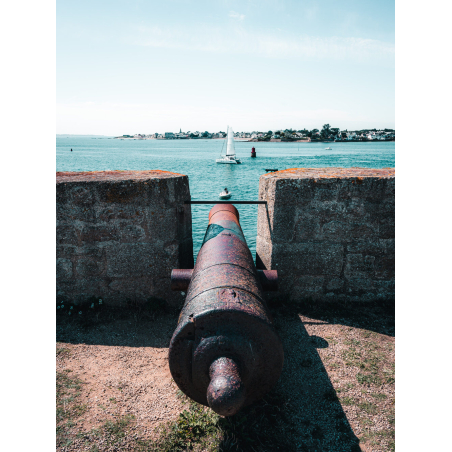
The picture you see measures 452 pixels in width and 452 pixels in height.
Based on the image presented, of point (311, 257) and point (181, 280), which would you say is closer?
point (181, 280)

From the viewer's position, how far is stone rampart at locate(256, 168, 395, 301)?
Answer: 12.9 ft

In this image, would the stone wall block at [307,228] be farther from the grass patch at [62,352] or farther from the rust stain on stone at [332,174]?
the grass patch at [62,352]

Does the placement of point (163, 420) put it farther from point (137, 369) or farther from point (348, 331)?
point (348, 331)

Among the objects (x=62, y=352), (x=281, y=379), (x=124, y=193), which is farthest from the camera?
(x=124, y=193)

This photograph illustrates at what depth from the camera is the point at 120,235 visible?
3982 millimetres

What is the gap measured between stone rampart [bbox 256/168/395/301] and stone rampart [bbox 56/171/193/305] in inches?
46.3

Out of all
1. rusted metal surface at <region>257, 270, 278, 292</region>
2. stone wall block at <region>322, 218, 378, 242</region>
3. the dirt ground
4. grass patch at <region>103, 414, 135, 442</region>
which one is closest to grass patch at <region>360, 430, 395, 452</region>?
the dirt ground

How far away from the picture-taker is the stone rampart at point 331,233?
393 cm

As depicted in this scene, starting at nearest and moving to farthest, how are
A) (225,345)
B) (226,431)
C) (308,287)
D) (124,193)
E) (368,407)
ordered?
(225,345) → (226,431) → (368,407) → (124,193) → (308,287)

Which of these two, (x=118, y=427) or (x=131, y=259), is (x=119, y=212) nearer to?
(x=131, y=259)

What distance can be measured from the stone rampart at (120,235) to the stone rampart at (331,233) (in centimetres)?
118

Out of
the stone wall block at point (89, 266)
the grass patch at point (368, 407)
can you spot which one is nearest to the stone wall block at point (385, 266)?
the grass patch at point (368, 407)

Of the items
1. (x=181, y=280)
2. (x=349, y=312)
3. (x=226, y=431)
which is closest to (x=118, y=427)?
(x=226, y=431)

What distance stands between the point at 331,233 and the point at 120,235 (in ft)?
8.24
